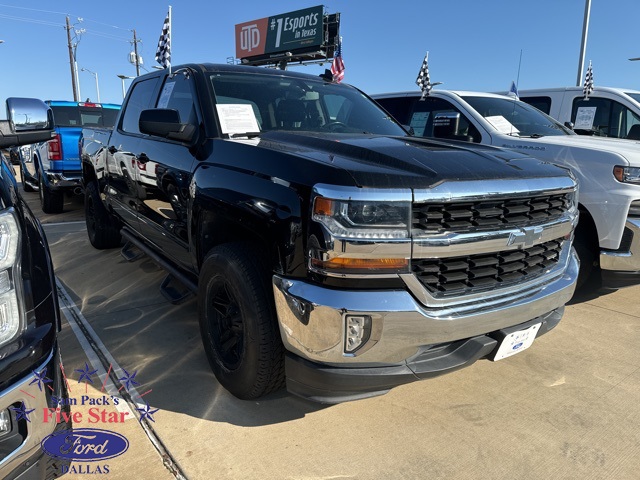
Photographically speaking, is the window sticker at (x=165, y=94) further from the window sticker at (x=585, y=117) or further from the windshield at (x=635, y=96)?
the windshield at (x=635, y=96)

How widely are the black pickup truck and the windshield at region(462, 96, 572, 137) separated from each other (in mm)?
2716

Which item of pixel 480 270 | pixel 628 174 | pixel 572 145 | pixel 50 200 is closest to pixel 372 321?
pixel 480 270

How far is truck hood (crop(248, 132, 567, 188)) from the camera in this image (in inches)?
76.7

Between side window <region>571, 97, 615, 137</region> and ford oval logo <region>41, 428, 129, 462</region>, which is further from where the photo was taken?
side window <region>571, 97, 615, 137</region>

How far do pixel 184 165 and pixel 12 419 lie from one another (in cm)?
184

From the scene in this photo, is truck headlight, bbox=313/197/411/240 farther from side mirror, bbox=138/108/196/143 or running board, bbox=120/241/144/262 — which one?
running board, bbox=120/241/144/262

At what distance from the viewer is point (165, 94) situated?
363cm

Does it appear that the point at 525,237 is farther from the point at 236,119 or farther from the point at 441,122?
the point at 441,122

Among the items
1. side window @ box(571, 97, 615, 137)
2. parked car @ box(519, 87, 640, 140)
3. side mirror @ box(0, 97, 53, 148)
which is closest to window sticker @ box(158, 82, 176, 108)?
side mirror @ box(0, 97, 53, 148)

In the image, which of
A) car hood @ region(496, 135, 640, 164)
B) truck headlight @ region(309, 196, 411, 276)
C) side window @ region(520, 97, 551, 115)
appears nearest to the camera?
truck headlight @ region(309, 196, 411, 276)

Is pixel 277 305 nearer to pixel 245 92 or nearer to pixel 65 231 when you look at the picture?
pixel 245 92

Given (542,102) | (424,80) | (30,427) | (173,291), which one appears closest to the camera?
(30,427)

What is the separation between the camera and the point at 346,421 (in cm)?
248

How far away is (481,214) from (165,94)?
2671 millimetres
